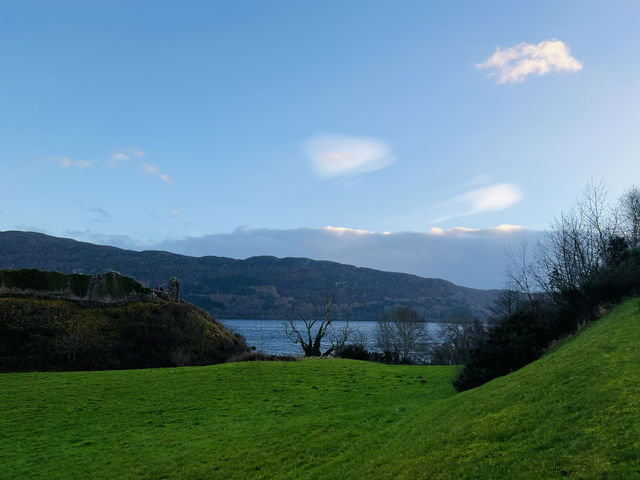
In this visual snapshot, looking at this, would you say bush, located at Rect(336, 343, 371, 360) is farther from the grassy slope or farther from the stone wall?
the stone wall

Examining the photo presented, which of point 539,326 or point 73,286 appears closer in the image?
point 539,326

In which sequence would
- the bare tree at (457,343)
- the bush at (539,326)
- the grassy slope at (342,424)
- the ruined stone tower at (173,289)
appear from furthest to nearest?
the bare tree at (457,343)
the ruined stone tower at (173,289)
the bush at (539,326)
the grassy slope at (342,424)

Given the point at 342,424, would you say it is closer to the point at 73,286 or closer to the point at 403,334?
the point at 73,286

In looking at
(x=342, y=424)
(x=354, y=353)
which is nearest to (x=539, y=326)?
(x=342, y=424)

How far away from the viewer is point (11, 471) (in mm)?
15312

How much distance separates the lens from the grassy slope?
9.50 meters

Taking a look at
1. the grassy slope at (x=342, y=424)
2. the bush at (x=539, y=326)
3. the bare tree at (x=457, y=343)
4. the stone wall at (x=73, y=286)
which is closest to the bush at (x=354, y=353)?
the bare tree at (x=457, y=343)

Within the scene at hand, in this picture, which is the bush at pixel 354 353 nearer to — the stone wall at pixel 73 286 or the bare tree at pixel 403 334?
the bare tree at pixel 403 334

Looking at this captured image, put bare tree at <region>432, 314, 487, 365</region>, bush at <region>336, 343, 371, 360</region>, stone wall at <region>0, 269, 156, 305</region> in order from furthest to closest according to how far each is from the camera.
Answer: bare tree at <region>432, 314, 487, 365</region>
bush at <region>336, 343, 371, 360</region>
stone wall at <region>0, 269, 156, 305</region>

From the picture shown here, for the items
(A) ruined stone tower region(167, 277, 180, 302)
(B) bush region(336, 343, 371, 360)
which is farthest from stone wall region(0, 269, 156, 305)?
(B) bush region(336, 343, 371, 360)

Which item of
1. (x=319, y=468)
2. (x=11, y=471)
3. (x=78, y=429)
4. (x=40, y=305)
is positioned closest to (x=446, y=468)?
(x=319, y=468)

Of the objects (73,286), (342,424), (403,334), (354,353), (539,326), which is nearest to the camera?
(342,424)

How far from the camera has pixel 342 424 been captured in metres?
18.5

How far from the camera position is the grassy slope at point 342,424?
9.50 m
